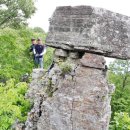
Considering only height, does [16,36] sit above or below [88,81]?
above

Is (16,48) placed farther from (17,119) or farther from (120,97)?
(120,97)

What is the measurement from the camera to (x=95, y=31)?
13.0 meters

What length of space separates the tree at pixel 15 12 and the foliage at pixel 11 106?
2490 centimetres

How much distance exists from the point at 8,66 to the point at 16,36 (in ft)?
9.96

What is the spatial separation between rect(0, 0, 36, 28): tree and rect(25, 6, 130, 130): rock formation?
27006 millimetres

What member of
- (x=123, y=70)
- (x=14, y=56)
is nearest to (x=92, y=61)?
(x=14, y=56)

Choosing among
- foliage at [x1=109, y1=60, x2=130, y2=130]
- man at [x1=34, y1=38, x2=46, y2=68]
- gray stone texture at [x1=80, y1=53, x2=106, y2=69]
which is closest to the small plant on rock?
gray stone texture at [x1=80, y1=53, x2=106, y2=69]

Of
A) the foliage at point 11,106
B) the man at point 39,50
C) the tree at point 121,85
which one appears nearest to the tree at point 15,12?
the tree at point 121,85

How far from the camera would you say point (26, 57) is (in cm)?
2706

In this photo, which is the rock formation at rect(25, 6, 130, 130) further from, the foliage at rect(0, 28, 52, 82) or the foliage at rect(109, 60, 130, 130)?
the foliage at rect(109, 60, 130, 130)

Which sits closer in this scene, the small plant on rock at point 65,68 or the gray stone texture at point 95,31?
the gray stone texture at point 95,31

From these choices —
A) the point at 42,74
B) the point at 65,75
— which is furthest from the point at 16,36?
the point at 65,75

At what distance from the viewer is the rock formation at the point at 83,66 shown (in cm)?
1312

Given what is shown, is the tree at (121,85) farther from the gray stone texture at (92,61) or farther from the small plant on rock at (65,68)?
the gray stone texture at (92,61)
